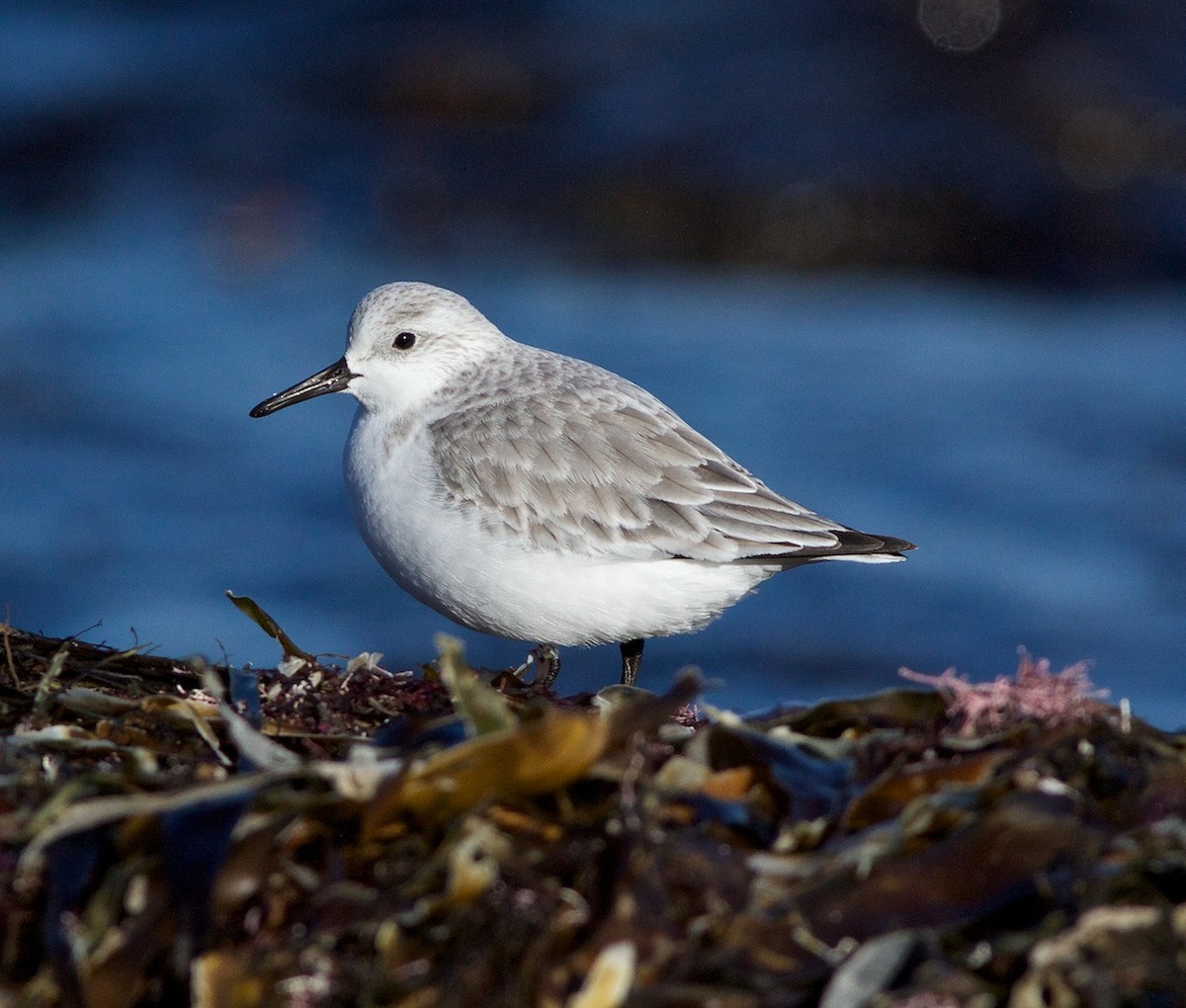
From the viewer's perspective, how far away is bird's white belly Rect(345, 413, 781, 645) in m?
4.12

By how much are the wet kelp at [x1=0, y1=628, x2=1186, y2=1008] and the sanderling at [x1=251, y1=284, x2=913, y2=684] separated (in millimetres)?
1536

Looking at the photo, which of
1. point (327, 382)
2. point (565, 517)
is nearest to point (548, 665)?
point (565, 517)

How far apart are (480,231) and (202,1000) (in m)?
9.85

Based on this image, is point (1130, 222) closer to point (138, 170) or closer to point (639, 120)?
point (639, 120)

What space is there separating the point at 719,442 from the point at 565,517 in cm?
472

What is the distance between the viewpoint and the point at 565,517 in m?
4.19

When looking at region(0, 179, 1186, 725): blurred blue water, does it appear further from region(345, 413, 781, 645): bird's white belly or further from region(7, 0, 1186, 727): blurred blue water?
region(345, 413, 781, 645): bird's white belly

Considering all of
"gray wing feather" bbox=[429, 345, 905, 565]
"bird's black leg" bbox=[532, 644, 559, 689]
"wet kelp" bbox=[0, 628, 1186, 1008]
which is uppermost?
"gray wing feather" bbox=[429, 345, 905, 565]

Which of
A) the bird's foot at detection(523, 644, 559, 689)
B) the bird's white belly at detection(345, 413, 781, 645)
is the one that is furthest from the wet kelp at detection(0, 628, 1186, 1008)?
the bird's white belly at detection(345, 413, 781, 645)

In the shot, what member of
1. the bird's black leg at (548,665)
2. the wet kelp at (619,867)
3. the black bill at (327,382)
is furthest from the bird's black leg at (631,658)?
the wet kelp at (619,867)

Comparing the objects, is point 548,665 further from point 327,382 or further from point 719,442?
point 719,442

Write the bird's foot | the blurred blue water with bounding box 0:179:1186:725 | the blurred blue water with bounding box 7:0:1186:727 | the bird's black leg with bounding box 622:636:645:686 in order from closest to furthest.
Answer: the bird's foot, the bird's black leg with bounding box 622:636:645:686, the blurred blue water with bounding box 0:179:1186:725, the blurred blue water with bounding box 7:0:1186:727

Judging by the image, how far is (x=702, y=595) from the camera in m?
4.29

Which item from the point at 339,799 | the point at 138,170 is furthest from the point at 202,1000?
the point at 138,170
